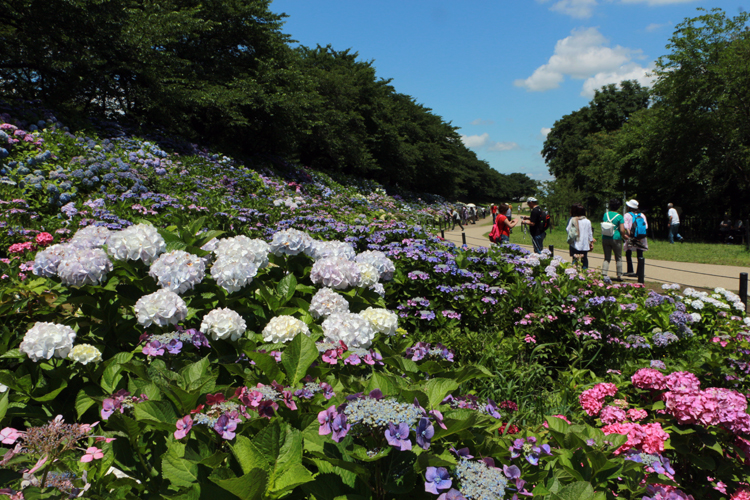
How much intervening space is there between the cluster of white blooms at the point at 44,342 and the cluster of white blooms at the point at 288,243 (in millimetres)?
1205

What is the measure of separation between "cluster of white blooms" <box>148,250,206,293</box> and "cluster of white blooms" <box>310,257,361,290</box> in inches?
25.2

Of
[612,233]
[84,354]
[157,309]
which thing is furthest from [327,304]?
[612,233]

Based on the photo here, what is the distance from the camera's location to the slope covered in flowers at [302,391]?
122cm

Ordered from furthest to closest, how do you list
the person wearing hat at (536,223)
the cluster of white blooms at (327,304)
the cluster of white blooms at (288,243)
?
the person wearing hat at (536,223), the cluster of white blooms at (288,243), the cluster of white blooms at (327,304)

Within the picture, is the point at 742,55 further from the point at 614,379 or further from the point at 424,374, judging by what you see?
the point at 424,374

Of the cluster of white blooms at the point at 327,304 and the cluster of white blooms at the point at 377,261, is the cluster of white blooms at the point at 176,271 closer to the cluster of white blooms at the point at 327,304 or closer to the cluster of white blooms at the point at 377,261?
the cluster of white blooms at the point at 327,304

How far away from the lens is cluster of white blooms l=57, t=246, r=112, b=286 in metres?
1.96

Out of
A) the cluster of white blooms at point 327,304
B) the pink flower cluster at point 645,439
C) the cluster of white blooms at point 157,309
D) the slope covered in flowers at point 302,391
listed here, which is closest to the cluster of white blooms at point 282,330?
the slope covered in flowers at point 302,391

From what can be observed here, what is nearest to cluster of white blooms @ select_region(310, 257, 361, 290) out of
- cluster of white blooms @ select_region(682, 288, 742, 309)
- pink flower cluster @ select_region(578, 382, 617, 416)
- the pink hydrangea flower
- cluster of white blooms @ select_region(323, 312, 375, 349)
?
cluster of white blooms @ select_region(323, 312, 375, 349)

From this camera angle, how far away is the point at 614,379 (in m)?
3.49

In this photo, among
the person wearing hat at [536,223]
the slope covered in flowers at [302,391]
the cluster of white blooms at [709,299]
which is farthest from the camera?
the person wearing hat at [536,223]

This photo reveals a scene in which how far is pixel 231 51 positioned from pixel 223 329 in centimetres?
1980

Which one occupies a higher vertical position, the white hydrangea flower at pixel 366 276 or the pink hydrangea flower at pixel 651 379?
the white hydrangea flower at pixel 366 276

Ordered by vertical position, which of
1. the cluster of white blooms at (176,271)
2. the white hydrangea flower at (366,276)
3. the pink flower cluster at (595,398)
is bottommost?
the pink flower cluster at (595,398)
